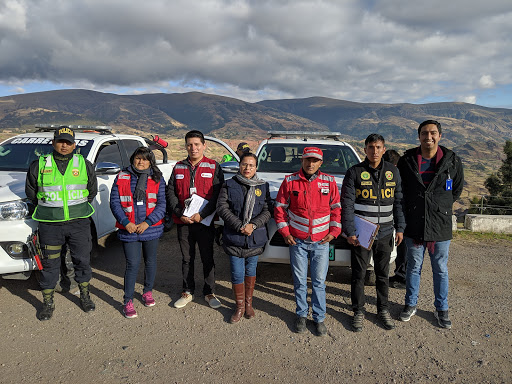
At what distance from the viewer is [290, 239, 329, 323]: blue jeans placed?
10.7ft

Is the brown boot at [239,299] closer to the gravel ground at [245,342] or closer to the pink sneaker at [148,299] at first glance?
the gravel ground at [245,342]

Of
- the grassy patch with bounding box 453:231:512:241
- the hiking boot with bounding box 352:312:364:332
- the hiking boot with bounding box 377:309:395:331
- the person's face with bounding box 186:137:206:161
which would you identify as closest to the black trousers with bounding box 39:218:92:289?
the person's face with bounding box 186:137:206:161

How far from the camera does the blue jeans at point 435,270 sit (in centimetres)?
340

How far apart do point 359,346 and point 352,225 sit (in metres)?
1.08

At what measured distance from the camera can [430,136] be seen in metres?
3.25

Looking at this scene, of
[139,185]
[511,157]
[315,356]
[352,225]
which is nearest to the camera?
[315,356]

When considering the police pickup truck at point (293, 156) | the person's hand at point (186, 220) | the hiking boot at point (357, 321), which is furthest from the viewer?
the police pickup truck at point (293, 156)

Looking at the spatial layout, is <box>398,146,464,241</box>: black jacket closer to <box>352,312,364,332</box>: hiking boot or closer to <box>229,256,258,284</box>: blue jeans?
<box>352,312,364,332</box>: hiking boot

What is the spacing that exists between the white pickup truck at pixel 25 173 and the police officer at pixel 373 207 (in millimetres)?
2877

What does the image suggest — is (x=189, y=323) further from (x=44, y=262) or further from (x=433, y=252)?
(x=433, y=252)

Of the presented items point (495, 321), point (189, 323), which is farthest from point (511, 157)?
point (189, 323)

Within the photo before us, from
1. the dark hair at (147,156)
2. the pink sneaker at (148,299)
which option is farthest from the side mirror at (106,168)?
the pink sneaker at (148,299)

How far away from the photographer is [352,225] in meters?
3.24

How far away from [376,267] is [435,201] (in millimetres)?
864
